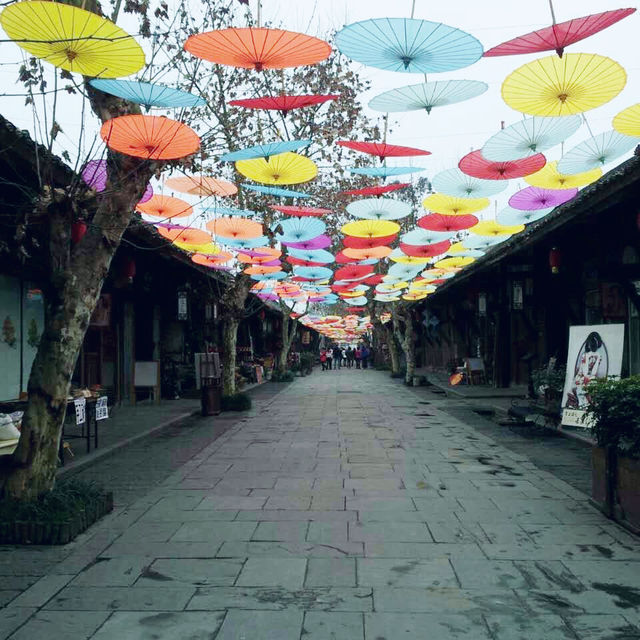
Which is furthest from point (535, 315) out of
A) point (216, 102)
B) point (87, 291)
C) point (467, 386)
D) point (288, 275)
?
point (87, 291)

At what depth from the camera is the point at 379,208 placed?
1116cm

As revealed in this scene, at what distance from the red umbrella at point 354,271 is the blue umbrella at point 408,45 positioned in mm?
11249

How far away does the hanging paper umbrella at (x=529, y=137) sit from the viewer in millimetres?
7559

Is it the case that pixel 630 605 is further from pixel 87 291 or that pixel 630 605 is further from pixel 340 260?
pixel 340 260

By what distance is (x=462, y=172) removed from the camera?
918cm

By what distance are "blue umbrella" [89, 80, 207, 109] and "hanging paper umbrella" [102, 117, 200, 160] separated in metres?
0.16

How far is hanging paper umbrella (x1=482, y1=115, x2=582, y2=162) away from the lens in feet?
24.8

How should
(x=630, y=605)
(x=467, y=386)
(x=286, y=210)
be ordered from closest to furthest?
(x=630, y=605), (x=286, y=210), (x=467, y=386)

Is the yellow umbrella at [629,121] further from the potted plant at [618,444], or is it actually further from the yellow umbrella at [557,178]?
the potted plant at [618,444]

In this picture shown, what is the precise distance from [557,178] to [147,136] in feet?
18.6

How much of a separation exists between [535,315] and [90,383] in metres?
12.5

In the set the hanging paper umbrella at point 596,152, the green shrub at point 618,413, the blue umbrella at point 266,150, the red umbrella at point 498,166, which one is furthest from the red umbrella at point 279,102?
the green shrub at point 618,413

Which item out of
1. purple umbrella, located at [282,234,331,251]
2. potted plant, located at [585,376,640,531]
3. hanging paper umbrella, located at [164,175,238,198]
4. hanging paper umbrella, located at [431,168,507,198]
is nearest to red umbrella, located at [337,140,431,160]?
hanging paper umbrella, located at [431,168,507,198]

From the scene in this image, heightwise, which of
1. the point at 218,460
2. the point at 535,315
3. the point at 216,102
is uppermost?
the point at 216,102
